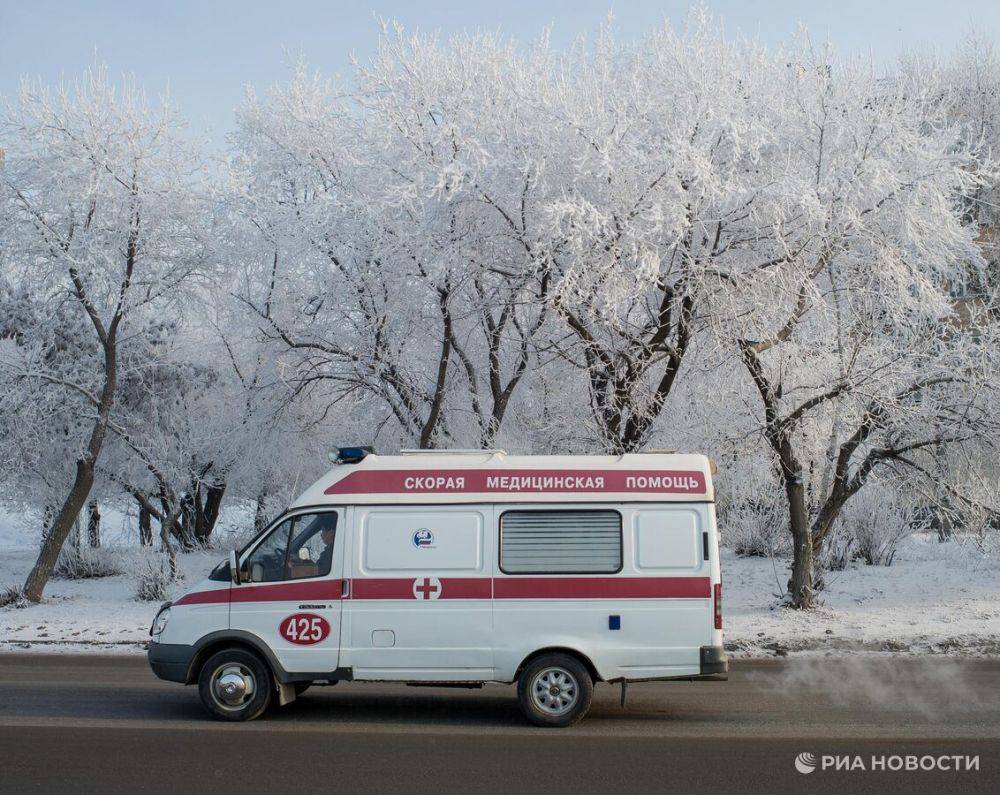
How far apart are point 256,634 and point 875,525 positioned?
1692cm

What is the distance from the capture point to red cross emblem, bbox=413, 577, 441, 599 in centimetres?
913

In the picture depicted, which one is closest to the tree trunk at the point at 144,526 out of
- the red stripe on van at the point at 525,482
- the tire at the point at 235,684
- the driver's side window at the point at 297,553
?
the tire at the point at 235,684

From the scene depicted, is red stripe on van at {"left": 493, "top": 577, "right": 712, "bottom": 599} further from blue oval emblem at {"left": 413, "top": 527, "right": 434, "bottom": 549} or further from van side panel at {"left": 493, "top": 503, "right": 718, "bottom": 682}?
blue oval emblem at {"left": 413, "top": 527, "right": 434, "bottom": 549}

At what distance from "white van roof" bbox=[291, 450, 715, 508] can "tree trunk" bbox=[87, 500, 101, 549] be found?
70.5 feet

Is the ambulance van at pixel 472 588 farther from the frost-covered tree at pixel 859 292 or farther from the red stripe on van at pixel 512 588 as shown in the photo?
the frost-covered tree at pixel 859 292

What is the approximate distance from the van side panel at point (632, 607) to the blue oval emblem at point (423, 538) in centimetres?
68

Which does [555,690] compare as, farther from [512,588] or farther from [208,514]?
[208,514]

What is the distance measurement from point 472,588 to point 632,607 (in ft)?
4.75

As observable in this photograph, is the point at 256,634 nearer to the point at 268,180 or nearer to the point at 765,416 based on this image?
the point at 765,416

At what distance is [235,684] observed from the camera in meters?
9.25

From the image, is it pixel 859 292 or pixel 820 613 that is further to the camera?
pixel 820 613

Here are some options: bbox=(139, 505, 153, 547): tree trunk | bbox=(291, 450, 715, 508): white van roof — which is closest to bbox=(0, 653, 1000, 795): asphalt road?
bbox=(291, 450, 715, 508): white van roof

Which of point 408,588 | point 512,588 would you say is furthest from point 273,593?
point 512,588

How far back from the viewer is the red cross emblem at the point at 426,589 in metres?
9.13
